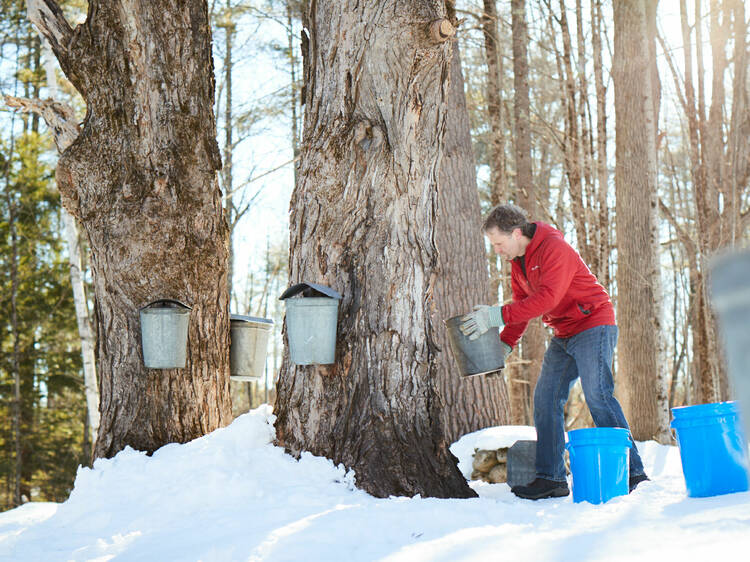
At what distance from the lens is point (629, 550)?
2172 mm

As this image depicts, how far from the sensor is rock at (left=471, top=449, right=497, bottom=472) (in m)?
4.50

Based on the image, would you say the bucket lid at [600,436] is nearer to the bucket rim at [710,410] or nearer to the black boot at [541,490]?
the bucket rim at [710,410]

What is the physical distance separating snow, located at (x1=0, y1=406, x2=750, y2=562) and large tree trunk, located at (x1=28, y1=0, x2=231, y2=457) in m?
0.38

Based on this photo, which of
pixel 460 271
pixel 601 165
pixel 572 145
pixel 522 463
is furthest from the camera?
pixel 572 145

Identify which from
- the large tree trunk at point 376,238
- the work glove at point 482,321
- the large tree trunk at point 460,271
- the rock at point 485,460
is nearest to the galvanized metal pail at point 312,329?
the large tree trunk at point 376,238

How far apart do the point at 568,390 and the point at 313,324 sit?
4.71 feet

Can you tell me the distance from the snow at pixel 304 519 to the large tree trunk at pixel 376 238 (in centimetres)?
26

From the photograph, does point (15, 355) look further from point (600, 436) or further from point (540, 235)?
point (600, 436)

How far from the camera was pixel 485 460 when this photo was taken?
450cm

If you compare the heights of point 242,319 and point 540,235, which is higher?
point 540,235

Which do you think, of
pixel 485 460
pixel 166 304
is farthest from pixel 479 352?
pixel 166 304

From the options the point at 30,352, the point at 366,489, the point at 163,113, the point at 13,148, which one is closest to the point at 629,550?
the point at 366,489

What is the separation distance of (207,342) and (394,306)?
55.3 inches

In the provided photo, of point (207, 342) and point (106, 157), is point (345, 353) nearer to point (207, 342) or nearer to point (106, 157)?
point (207, 342)
